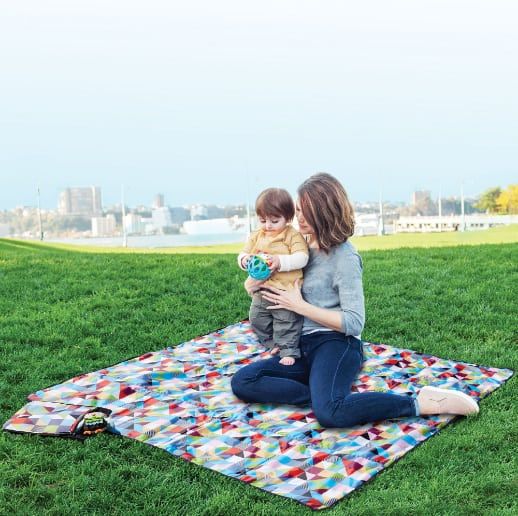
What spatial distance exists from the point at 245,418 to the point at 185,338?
72.0 inches

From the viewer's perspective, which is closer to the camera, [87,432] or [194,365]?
[87,432]

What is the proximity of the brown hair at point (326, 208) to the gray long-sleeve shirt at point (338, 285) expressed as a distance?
10 centimetres

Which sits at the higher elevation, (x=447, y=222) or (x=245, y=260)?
(x=447, y=222)

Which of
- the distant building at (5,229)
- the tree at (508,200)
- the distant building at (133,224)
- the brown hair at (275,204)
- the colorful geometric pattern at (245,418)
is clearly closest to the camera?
the colorful geometric pattern at (245,418)

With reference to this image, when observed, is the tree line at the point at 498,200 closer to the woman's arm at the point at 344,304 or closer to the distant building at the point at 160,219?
the distant building at the point at 160,219

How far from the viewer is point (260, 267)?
13.0 ft

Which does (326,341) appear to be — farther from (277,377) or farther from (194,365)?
(194,365)

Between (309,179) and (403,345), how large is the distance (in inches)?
73.0

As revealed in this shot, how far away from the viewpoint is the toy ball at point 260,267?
155 inches

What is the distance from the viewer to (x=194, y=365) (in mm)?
4586

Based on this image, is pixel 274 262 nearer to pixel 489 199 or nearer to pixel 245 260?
pixel 245 260

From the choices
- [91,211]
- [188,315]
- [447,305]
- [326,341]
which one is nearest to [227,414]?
[326,341]

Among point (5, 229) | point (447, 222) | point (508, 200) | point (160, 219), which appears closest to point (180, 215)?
point (160, 219)

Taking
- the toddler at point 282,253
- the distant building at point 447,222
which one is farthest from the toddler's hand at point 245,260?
the distant building at point 447,222
